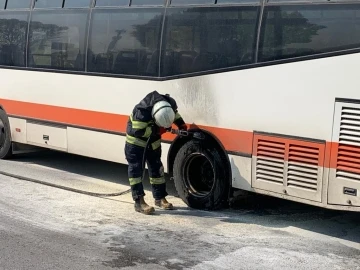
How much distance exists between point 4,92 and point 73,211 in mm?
3800

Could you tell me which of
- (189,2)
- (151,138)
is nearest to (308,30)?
(189,2)

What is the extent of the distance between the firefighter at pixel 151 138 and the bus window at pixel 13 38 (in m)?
3.60

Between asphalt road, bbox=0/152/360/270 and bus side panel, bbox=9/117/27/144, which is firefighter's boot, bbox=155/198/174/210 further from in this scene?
bus side panel, bbox=9/117/27/144

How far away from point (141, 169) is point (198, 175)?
825mm

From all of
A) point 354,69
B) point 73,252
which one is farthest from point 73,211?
point 354,69

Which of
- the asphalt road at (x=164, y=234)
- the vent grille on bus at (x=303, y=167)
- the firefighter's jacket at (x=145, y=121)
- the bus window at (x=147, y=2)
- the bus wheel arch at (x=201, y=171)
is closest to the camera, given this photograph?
the asphalt road at (x=164, y=234)

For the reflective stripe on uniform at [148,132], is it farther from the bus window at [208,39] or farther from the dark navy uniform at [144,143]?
the bus window at [208,39]

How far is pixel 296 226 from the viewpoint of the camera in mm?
7133

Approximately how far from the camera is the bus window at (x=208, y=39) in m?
7.04

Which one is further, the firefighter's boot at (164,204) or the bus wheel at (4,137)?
the bus wheel at (4,137)

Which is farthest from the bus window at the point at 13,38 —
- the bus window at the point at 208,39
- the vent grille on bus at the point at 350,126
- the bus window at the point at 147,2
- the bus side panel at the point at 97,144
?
the vent grille on bus at the point at 350,126

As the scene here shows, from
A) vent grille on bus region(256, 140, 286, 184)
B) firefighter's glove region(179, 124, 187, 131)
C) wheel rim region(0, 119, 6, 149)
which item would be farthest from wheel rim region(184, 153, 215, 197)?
wheel rim region(0, 119, 6, 149)

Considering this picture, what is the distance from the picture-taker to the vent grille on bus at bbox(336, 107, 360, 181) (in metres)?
6.07

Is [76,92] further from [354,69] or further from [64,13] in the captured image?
[354,69]
